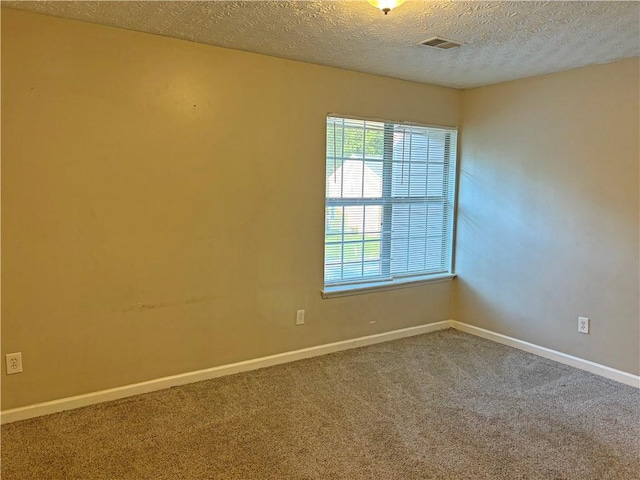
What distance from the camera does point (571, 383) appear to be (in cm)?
314

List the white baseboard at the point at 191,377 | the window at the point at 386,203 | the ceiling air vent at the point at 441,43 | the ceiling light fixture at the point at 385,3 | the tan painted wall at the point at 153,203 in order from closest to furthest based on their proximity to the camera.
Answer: the ceiling light fixture at the point at 385,3 → the tan painted wall at the point at 153,203 → the white baseboard at the point at 191,377 → the ceiling air vent at the point at 441,43 → the window at the point at 386,203

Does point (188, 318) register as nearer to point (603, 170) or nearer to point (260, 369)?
point (260, 369)

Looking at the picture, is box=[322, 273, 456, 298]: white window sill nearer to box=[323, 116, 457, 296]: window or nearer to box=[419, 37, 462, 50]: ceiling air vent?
box=[323, 116, 457, 296]: window

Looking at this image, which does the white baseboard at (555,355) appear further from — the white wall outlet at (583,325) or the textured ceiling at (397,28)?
the textured ceiling at (397,28)

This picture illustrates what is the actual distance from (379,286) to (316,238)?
74 centimetres

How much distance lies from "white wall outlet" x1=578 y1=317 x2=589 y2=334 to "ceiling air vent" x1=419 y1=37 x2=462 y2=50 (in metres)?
2.15

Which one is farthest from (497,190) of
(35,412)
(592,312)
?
(35,412)

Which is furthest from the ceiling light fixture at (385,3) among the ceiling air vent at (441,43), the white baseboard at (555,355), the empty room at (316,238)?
the white baseboard at (555,355)

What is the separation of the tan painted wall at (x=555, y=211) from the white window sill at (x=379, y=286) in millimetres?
239

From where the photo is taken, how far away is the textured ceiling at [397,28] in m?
2.26

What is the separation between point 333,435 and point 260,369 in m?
1.01

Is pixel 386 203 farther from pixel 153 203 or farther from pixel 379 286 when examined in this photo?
pixel 153 203

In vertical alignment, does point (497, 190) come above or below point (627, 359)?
above

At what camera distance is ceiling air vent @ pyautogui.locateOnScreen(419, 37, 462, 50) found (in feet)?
8.89
